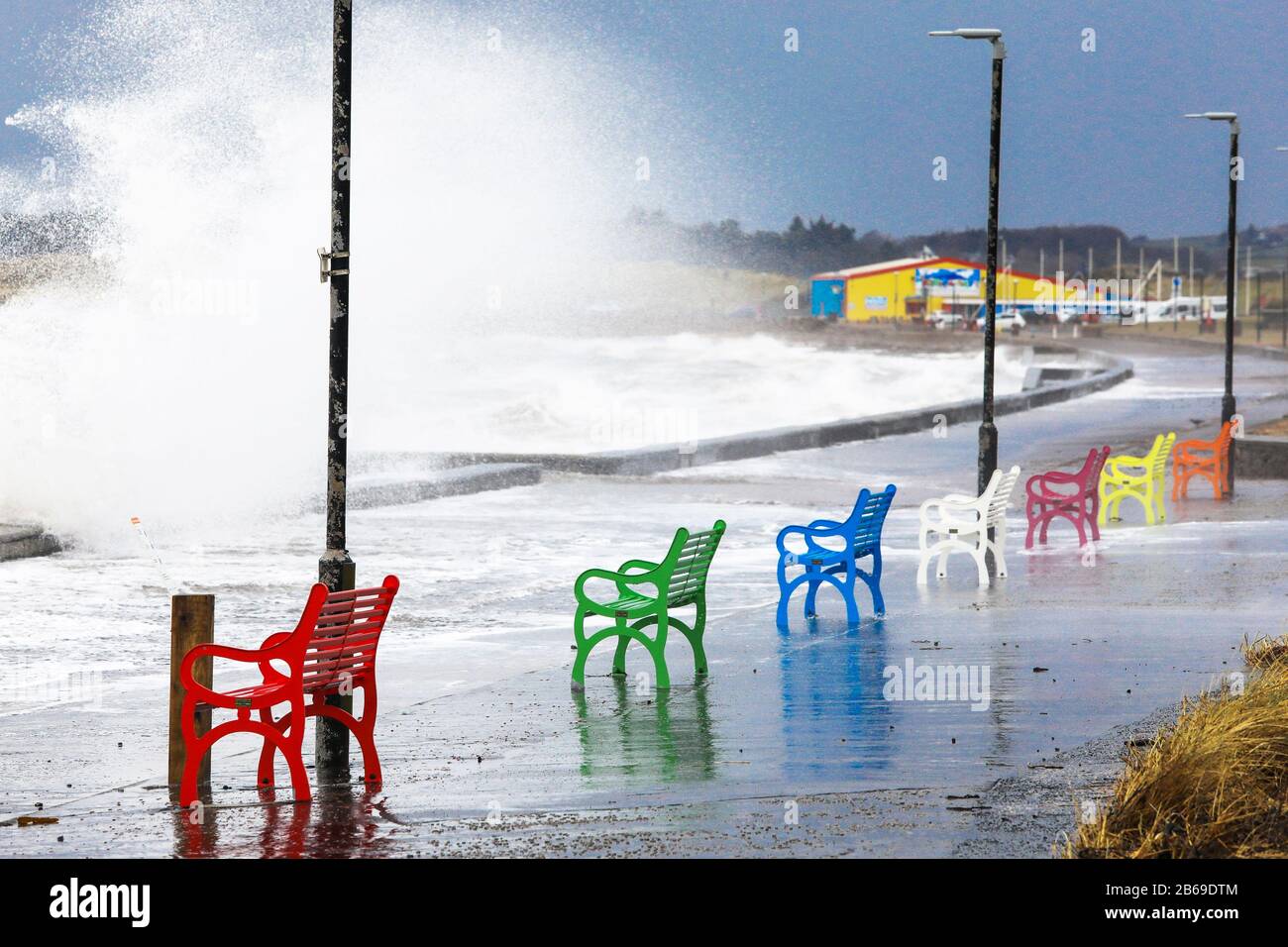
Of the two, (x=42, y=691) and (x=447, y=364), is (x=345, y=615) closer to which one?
(x=42, y=691)

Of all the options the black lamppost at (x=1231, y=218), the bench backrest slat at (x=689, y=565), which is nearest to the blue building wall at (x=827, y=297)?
the black lamppost at (x=1231, y=218)

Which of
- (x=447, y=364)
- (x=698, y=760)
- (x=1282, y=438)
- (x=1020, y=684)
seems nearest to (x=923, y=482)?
(x=1282, y=438)

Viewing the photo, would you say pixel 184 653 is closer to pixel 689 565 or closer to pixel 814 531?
pixel 689 565

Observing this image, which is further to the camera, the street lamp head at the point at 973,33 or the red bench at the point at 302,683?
the street lamp head at the point at 973,33

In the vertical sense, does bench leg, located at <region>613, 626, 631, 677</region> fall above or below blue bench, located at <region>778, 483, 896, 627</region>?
below

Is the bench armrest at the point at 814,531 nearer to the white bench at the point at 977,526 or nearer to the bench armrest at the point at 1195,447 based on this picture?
the white bench at the point at 977,526

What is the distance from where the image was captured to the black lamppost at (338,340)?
30.4 ft

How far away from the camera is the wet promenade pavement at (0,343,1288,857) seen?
7.84 metres

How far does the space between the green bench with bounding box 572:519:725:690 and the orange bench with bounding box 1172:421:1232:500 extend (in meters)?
16.1

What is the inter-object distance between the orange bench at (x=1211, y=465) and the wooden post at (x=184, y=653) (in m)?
20.2

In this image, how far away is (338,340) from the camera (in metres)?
9.27

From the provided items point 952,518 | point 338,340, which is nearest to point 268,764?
point 338,340

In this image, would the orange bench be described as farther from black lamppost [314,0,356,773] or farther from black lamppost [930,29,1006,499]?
black lamppost [314,0,356,773]

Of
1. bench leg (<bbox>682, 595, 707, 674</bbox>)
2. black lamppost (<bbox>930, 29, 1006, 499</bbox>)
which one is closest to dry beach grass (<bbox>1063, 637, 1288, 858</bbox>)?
bench leg (<bbox>682, 595, 707, 674</bbox>)
